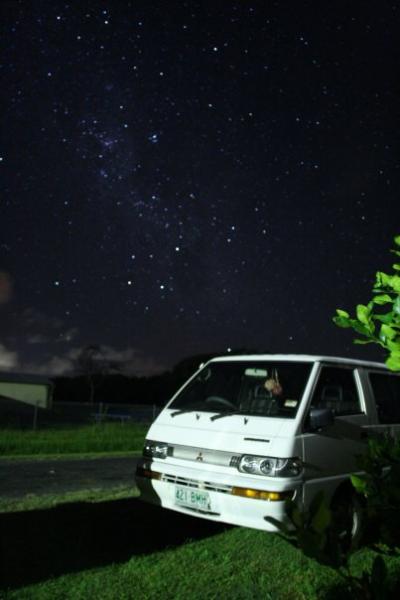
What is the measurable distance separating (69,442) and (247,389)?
10266 mm

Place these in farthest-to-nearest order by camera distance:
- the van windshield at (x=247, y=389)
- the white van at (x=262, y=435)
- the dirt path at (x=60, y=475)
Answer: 1. the dirt path at (x=60, y=475)
2. the van windshield at (x=247, y=389)
3. the white van at (x=262, y=435)

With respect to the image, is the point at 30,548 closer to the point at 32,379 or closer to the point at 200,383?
the point at 200,383

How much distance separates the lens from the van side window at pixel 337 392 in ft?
18.1

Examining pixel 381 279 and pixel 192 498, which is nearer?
pixel 381 279

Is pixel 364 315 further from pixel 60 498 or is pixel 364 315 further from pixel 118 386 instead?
pixel 118 386

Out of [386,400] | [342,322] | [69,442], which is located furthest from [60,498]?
[69,442]

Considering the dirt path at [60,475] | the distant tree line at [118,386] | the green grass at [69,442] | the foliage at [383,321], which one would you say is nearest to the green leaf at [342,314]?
the foliage at [383,321]

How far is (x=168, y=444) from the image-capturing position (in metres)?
5.26

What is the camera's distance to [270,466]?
461cm

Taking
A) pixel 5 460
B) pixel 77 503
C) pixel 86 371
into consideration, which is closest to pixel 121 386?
pixel 86 371

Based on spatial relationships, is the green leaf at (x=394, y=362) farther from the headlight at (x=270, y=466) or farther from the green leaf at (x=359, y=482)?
the headlight at (x=270, y=466)

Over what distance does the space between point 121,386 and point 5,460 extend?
64.1 metres

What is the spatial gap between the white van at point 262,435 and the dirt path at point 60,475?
123 inches

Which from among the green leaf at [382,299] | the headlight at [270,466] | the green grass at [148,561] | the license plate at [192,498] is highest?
the green leaf at [382,299]
